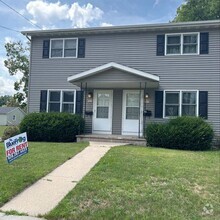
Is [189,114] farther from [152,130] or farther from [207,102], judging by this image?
→ [152,130]

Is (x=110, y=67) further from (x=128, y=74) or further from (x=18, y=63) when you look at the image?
(x=18, y=63)

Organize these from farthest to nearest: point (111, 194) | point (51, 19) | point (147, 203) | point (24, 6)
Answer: point (51, 19), point (24, 6), point (111, 194), point (147, 203)

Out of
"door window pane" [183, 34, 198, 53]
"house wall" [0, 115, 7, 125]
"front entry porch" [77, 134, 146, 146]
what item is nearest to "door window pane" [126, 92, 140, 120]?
"front entry porch" [77, 134, 146, 146]

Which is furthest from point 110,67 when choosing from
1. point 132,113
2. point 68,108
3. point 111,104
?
point 68,108

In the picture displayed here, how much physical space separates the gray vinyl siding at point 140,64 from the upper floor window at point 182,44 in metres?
0.23

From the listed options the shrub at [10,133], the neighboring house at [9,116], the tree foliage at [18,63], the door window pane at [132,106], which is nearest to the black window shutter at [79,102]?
the door window pane at [132,106]

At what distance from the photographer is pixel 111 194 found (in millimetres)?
5203

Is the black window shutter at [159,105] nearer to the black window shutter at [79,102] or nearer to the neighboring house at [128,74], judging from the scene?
the neighboring house at [128,74]

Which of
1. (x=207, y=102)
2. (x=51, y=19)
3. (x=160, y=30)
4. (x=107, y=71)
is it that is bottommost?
(x=207, y=102)

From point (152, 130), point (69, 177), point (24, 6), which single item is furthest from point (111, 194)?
point (24, 6)

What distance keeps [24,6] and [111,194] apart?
482 inches

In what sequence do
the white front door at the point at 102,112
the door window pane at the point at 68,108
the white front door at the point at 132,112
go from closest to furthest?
the white front door at the point at 132,112, the white front door at the point at 102,112, the door window pane at the point at 68,108

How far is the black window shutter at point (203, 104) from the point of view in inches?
491

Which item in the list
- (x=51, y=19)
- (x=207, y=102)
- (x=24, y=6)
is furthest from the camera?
(x=51, y=19)
